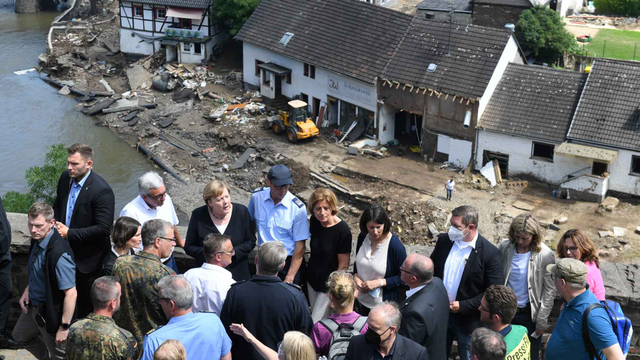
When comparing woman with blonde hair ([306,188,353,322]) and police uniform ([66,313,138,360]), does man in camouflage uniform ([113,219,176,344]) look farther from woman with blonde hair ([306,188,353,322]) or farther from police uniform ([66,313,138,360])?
woman with blonde hair ([306,188,353,322])

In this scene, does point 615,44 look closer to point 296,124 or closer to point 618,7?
point 618,7

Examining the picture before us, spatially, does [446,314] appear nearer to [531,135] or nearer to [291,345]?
[291,345]

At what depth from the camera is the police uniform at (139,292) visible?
6797 millimetres

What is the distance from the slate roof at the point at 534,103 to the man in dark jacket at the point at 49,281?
22116 mm

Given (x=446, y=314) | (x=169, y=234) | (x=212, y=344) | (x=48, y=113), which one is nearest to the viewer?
(x=212, y=344)

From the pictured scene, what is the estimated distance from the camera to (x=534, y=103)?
27469 millimetres

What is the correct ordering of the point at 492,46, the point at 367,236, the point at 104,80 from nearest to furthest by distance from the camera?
the point at 367,236 < the point at 492,46 < the point at 104,80

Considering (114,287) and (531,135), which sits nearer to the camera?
(114,287)

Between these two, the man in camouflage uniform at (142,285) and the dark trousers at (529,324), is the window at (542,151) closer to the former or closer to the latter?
the dark trousers at (529,324)

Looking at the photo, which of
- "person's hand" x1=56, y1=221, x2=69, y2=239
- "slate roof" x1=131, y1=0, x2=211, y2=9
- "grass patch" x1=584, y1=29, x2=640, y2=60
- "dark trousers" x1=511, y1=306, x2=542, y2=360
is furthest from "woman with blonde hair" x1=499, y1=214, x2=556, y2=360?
"slate roof" x1=131, y1=0, x2=211, y2=9

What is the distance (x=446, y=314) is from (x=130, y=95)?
110ft

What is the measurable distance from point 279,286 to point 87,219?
2.80 metres

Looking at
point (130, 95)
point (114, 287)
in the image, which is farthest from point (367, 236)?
point (130, 95)

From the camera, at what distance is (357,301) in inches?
307
